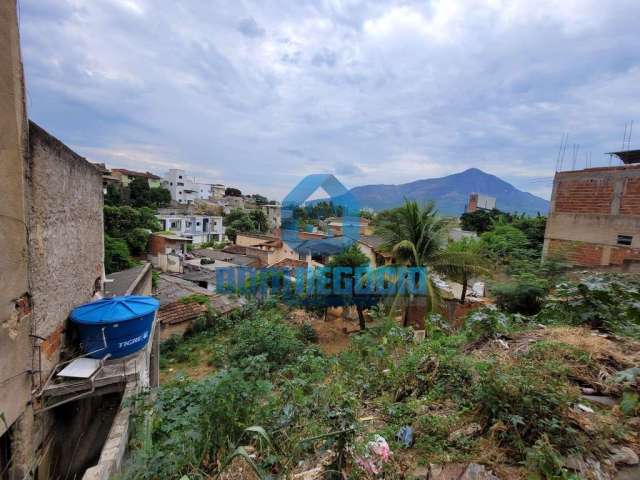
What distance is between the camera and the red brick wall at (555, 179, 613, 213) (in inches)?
439

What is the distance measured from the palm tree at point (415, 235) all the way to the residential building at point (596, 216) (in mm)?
4914

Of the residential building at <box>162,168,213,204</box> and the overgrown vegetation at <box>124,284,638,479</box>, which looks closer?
the overgrown vegetation at <box>124,284,638,479</box>

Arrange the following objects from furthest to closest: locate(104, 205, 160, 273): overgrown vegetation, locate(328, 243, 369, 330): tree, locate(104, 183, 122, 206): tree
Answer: locate(104, 183, 122, 206): tree → locate(104, 205, 160, 273): overgrown vegetation → locate(328, 243, 369, 330): tree

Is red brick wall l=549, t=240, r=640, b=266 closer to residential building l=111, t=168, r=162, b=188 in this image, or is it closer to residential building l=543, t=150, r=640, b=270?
residential building l=543, t=150, r=640, b=270

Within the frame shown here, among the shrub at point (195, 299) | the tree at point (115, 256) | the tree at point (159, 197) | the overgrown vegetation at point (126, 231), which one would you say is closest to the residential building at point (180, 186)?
the tree at point (159, 197)

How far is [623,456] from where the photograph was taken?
6.43ft

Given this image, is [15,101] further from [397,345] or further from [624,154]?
[624,154]

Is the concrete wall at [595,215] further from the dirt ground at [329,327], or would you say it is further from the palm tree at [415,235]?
the dirt ground at [329,327]

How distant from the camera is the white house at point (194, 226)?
31.2m

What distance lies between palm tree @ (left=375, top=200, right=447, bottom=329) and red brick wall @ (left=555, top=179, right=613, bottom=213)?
7.89 metres

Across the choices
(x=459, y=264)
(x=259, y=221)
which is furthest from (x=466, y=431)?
(x=259, y=221)

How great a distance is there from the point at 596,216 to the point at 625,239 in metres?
1.25

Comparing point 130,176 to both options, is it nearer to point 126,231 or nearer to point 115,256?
point 126,231

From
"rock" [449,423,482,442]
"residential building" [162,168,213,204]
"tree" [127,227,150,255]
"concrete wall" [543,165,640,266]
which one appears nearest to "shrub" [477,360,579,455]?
"rock" [449,423,482,442]
